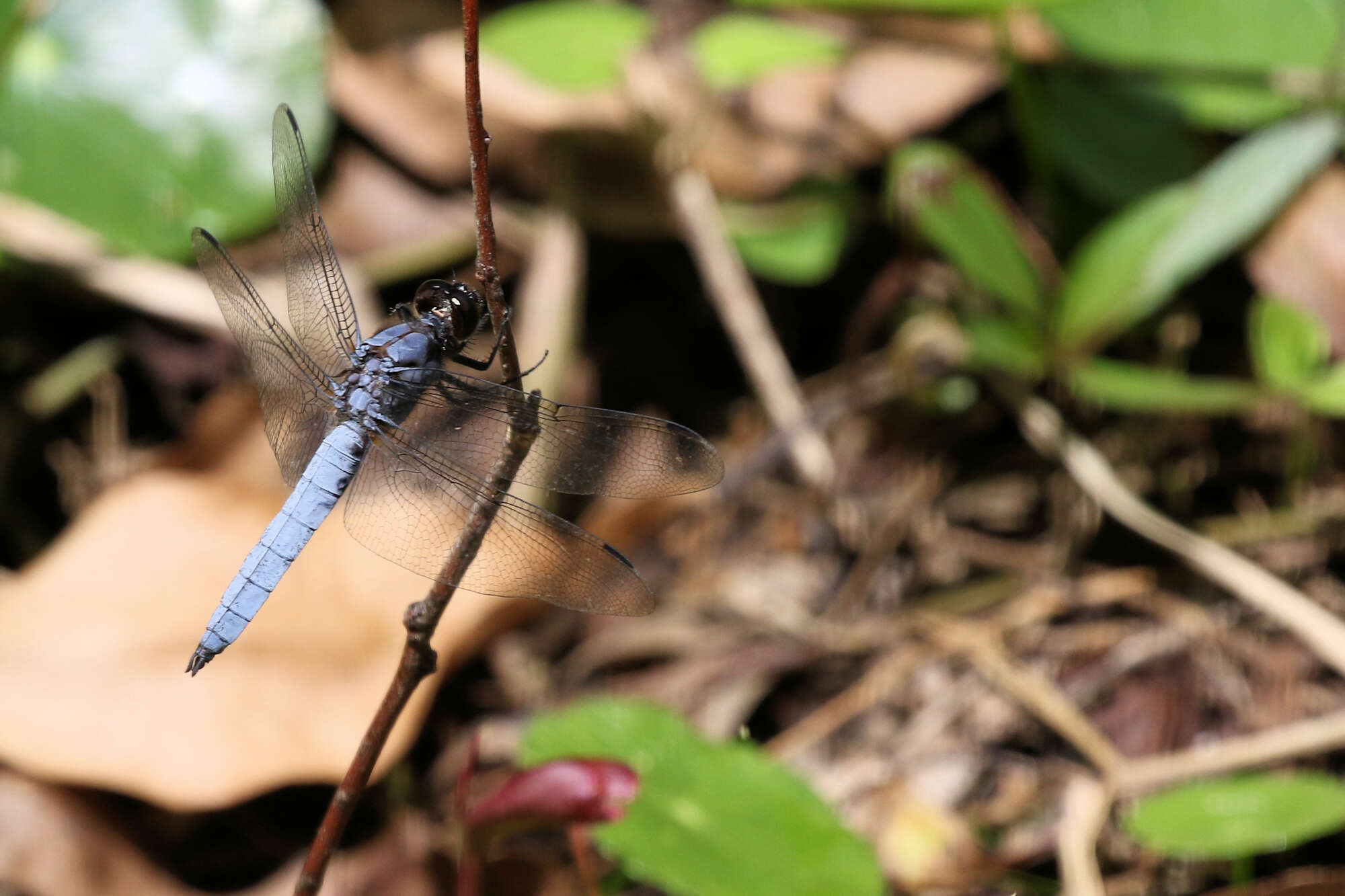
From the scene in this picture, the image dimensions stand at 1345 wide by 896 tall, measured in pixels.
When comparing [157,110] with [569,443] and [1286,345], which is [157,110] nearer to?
[569,443]

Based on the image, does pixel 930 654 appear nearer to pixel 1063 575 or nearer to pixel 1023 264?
pixel 1063 575

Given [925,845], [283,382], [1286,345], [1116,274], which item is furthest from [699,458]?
[1286,345]

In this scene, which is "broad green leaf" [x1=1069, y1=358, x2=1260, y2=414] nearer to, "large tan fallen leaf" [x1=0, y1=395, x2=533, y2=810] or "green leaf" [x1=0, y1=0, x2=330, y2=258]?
"large tan fallen leaf" [x1=0, y1=395, x2=533, y2=810]

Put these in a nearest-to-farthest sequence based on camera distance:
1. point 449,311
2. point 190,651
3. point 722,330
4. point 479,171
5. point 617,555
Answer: point 479,171, point 617,555, point 449,311, point 190,651, point 722,330

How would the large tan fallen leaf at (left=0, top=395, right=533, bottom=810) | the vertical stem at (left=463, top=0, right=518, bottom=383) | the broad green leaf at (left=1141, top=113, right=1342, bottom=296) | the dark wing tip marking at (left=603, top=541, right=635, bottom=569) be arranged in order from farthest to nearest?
the broad green leaf at (left=1141, top=113, right=1342, bottom=296) < the large tan fallen leaf at (left=0, top=395, right=533, bottom=810) < the dark wing tip marking at (left=603, top=541, right=635, bottom=569) < the vertical stem at (left=463, top=0, right=518, bottom=383)

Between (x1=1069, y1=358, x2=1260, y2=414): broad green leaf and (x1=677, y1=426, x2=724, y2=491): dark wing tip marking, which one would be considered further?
(x1=1069, y1=358, x2=1260, y2=414): broad green leaf

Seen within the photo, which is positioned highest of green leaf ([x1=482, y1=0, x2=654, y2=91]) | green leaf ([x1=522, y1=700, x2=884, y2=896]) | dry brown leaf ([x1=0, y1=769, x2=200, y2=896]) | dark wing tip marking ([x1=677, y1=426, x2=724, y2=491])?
green leaf ([x1=482, y1=0, x2=654, y2=91])

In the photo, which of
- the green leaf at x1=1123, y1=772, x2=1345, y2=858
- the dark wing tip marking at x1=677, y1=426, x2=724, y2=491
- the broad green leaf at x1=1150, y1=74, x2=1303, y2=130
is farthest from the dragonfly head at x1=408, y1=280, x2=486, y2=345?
the broad green leaf at x1=1150, y1=74, x2=1303, y2=130
